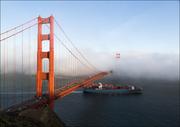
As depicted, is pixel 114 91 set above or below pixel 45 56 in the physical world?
below

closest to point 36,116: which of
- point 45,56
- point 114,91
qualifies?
point 45,56

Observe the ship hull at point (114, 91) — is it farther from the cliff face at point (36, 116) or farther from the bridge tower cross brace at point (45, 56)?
the cliff face at point (36, 116)

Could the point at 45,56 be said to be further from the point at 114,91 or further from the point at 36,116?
the point at 114,91

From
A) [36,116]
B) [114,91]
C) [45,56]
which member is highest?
[45,56]

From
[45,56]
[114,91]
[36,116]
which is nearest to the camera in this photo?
[36,116]

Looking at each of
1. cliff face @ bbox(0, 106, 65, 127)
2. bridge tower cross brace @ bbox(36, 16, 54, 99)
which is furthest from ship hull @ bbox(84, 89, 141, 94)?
cliff face @ bbox(0, 106, 65, 127)

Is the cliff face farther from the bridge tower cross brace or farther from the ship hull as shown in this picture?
the ship hull

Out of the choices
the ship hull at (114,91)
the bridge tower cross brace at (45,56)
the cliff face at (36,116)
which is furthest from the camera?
the ship hull at (114,91)

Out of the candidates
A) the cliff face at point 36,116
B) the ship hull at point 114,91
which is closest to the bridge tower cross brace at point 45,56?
the cliff face at point 36,116

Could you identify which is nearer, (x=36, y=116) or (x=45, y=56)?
Result: (x=36, y=116)

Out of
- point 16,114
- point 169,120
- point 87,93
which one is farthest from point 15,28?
point 87,93

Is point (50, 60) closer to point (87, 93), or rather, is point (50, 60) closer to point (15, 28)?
point (15, 28)

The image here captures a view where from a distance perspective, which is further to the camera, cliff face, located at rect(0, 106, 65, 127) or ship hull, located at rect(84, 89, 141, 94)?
ship hull, located at rect(84, 89, 141, 94)
